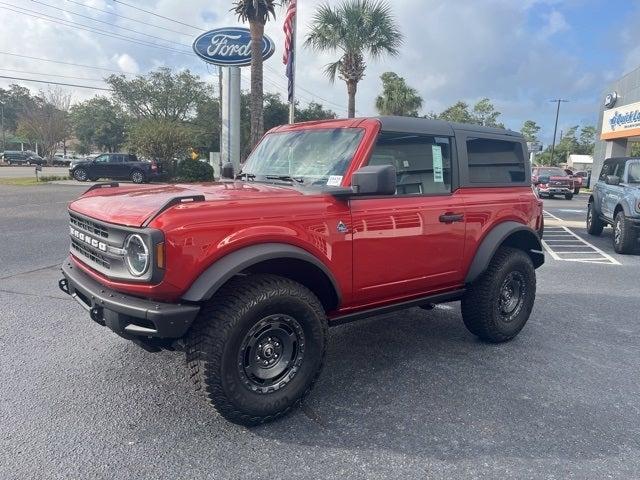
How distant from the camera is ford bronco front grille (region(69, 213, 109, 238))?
3.03 metres

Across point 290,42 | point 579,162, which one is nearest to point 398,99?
point 290,42

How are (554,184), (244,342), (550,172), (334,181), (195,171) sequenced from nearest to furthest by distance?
(244,342)
(334,181)
(195,171)
(554,184)
(550,172)

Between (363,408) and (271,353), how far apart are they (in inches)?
29.0

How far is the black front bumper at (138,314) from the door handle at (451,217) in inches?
81.8

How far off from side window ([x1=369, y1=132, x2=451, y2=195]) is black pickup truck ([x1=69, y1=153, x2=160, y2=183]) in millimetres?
23330

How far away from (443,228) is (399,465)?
188 cm

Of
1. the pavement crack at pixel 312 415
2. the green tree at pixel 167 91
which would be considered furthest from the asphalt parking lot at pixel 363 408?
the green tree at pixel 167 91

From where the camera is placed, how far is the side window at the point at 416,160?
12.3ft

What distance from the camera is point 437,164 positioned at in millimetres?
4070

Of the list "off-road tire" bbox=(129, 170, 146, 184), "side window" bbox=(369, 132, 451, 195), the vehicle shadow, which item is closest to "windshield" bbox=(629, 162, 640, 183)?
the vehicle shadow

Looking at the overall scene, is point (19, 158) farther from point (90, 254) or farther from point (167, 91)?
point (90, 254)

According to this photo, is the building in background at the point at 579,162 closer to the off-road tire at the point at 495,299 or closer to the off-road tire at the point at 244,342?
the off-road tire at the point at 495,299

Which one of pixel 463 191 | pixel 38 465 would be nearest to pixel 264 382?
pixel 38 465

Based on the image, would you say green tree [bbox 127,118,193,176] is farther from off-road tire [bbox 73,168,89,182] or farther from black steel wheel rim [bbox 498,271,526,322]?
black steel wheel rim [bbox 498,271,526,322]
